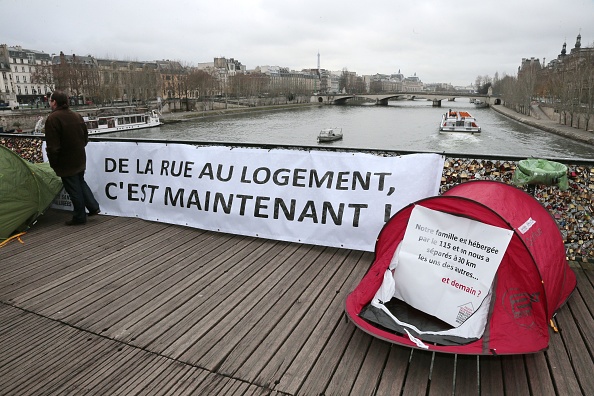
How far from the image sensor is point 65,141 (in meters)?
5.38

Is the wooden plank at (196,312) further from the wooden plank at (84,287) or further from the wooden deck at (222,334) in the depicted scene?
the wooden plank at (84,287)

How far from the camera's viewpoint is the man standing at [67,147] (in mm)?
5246

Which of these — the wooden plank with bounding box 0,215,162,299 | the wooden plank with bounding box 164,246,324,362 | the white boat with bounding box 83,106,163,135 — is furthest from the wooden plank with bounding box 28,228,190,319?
the white boat with bounding box 83,106,163,135

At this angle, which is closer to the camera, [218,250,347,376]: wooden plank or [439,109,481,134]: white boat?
[218,250,347,376]: wooden plank

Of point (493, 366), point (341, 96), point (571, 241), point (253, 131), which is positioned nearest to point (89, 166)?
point (493, 366)

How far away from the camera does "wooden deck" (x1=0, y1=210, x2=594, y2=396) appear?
2.59 m

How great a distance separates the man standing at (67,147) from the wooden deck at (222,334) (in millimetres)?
1082

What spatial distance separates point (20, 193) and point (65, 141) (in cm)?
95

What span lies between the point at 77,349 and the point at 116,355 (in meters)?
0.34

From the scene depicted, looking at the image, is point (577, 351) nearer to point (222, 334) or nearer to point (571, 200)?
point (571, 200)

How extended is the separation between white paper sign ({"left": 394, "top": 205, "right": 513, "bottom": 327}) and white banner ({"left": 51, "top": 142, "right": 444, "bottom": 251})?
133 centimetres

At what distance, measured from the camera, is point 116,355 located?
2.90 metres

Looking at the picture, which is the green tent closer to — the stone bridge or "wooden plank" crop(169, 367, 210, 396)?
"wooden plank" crop(169, 367, 210, 396)

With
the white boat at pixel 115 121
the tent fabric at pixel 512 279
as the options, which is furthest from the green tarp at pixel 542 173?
the white boat at pixel 115 121
